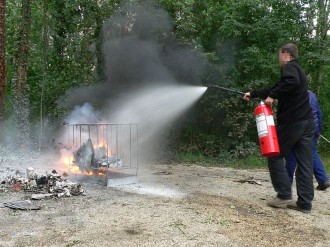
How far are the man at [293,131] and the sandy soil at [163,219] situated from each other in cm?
25

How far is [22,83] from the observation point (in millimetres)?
10438

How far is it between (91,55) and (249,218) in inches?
329

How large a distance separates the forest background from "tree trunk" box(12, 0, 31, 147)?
0.14ft

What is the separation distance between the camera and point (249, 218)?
4.62m

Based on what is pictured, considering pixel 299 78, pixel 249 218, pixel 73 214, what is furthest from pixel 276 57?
pixel 73 214

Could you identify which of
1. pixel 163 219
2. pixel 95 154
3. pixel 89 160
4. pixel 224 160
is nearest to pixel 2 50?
pixel 95 154

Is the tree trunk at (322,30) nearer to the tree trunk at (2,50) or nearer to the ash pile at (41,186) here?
the ash pile at (41,186)

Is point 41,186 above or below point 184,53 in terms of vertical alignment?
below

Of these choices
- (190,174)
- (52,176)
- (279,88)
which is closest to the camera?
(279,88)

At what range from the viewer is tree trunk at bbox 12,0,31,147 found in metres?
10.3

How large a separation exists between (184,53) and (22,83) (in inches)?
183

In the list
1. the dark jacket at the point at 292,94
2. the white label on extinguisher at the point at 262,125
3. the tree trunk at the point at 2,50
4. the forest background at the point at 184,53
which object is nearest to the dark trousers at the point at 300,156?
the dark jacket at the point at 292,94

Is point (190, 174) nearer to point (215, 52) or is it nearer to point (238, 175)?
point (238, 175)

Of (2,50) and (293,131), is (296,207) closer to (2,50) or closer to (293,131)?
(293,131)
